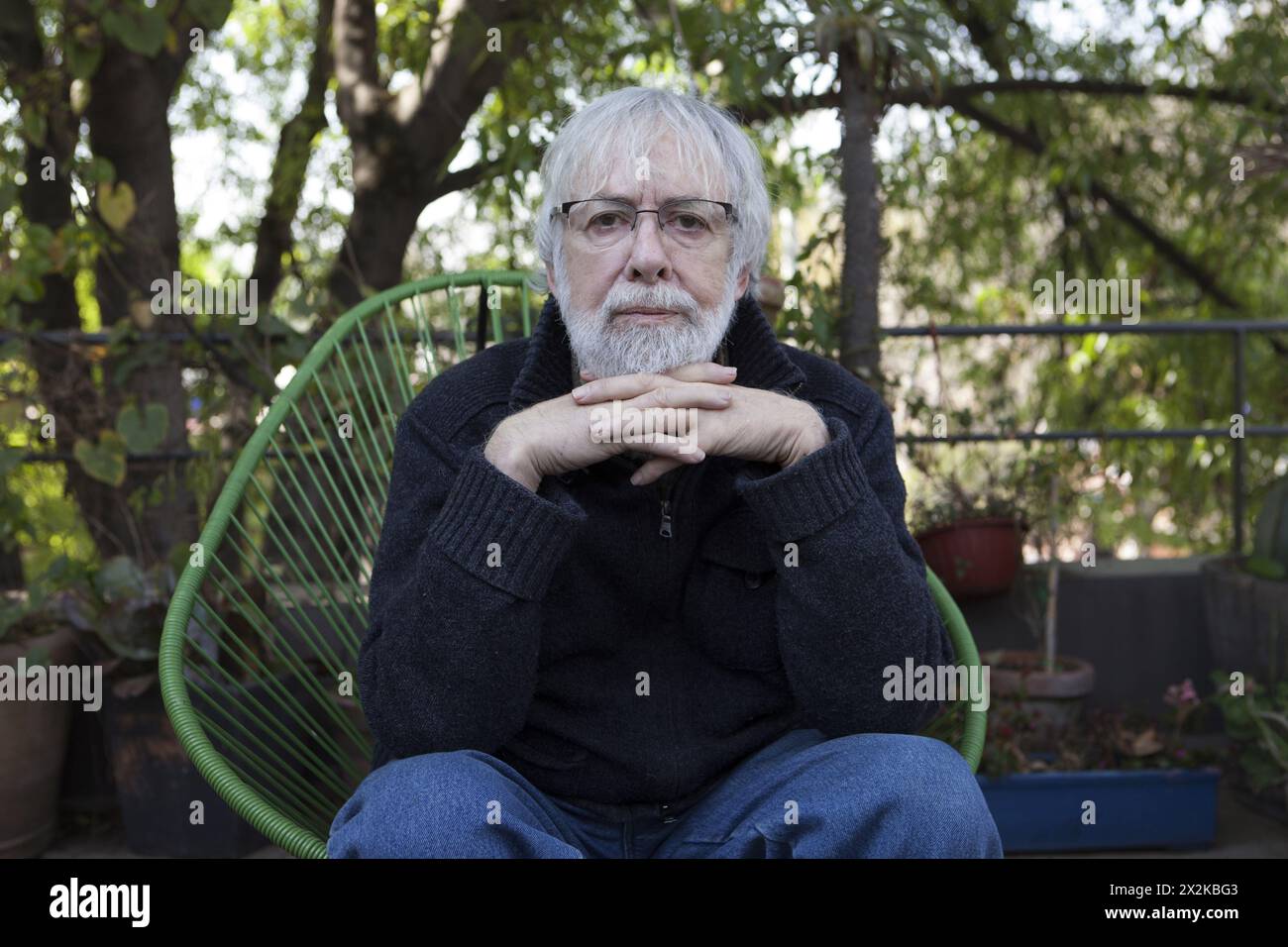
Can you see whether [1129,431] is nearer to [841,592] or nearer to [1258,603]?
[1258,603]

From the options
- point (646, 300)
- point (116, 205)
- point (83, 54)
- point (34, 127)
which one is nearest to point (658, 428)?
point (646, 300)

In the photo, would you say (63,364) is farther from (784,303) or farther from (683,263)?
(683,263)

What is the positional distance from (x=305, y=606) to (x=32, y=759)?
25.6 inches

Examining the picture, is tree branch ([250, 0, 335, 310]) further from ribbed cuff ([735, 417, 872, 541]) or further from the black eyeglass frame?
ribbed cuff ([735, 417, 872, 541])

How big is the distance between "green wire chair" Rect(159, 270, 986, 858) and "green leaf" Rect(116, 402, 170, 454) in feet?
0.98

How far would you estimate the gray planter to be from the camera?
2750 mm

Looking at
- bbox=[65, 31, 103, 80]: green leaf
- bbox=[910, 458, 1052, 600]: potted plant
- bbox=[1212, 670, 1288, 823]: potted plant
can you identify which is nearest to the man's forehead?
bbox=[910, 458, 1052, 600]: potted plant

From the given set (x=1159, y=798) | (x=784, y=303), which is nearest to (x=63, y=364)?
(x=784, y=303)

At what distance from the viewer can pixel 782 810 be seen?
138 centimetres

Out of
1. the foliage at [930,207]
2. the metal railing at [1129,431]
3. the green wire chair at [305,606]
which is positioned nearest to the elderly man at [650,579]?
the green wire chair at [305,606]

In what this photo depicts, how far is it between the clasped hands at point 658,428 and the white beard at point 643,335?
7 centimetres

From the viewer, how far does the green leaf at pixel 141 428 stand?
2.84 meters

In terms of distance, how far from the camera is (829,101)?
307cm
